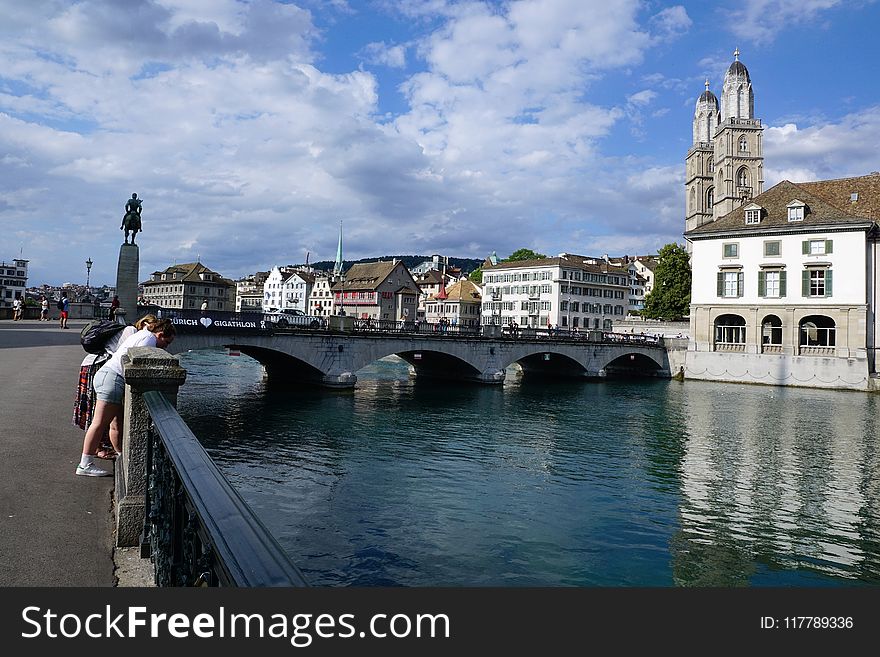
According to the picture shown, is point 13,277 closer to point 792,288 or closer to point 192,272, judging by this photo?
point 192,272

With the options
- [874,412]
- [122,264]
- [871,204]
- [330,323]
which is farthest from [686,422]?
[871,204]

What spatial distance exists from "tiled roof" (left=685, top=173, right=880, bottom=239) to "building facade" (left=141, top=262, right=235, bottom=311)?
8993 cm

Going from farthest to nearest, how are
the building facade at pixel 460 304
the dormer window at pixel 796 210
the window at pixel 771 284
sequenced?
the building facade at pixel 460 304
the window at pixel 771 284
the dormer window at pixel 796 210

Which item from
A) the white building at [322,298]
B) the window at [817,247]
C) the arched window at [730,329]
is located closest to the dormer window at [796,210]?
the window at [817,247]

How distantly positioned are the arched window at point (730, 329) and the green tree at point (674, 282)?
17.6m

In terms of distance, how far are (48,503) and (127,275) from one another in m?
24.7

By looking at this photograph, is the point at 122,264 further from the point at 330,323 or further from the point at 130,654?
the point at 130,654

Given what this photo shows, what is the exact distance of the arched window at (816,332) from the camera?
50.8 metres

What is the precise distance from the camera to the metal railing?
7.20ft

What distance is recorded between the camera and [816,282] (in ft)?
164

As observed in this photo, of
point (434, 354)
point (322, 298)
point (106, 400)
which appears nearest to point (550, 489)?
point (106, 400)

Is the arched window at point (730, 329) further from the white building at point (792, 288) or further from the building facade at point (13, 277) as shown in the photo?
the building facade at point (13, 277)

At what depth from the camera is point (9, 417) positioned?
29.8 ft

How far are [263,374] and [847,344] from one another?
41.7m
